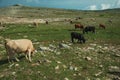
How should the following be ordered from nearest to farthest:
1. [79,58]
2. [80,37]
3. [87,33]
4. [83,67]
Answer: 1. [83,67]
2. [79,58]
3. [80,37]
4. [87,33]

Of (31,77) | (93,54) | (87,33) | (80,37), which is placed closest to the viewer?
(31,77)

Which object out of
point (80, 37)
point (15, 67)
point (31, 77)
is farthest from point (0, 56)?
point (80, 37)

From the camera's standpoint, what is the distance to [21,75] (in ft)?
57.0

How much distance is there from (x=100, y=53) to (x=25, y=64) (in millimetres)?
9332

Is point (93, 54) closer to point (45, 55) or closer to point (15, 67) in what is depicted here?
point (45, 55)

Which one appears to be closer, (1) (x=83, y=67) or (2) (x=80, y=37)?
(1) (x=83, y=67)

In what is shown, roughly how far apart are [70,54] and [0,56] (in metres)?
6.04

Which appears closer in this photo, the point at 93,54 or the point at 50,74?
the point at 50,74

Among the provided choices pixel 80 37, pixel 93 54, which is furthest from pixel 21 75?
pixel 80 37

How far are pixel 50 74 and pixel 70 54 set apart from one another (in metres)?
5.57

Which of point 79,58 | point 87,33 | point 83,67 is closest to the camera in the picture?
point 83,67

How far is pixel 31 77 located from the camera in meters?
17.2

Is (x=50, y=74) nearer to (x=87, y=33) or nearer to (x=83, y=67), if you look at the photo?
(x=83, y=67)

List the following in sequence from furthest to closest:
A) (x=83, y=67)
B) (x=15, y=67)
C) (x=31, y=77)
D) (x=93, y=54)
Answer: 1. (x=93, y=54)
2. (x=83, y=67)
3. (x=15, y=67)
4. (x=31, y=77)
